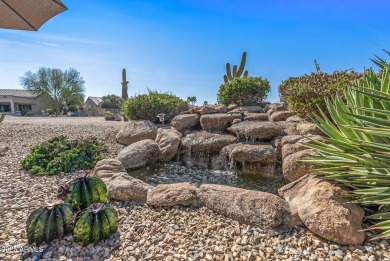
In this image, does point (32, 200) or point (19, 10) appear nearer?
point (19, 10)

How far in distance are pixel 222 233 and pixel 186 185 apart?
3.29 feet

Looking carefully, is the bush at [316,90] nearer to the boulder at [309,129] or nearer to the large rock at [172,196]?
the boulder at [309,129]

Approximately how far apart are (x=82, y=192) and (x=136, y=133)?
4386mm

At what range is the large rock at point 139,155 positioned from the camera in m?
5.33

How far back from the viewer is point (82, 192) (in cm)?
267

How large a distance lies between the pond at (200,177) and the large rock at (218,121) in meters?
1.65

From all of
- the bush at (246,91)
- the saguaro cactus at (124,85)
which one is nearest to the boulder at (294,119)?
the bush at (246,91)

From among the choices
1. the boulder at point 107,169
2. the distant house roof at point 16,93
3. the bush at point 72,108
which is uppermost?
the distant house roof at point 16,93

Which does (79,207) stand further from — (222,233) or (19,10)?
(19,10)

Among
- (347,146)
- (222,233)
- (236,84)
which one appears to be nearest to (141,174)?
(222,233)

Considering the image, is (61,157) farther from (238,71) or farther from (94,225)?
(238,71)

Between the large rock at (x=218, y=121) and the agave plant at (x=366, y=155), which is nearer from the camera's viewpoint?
the agave plant at (x=366, y=155)

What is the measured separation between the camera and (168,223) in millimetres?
2672

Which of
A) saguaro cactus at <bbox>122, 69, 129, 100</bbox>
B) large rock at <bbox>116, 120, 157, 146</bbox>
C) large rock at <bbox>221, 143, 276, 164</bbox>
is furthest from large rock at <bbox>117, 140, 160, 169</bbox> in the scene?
saguaro cactus at <bbox>122, 69, 129, 100</bbox>
